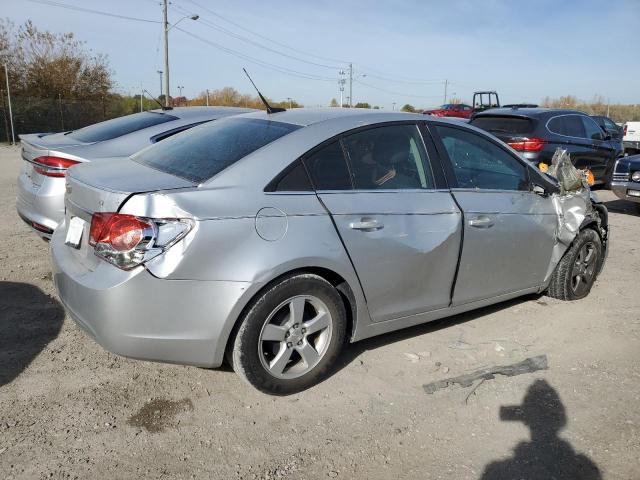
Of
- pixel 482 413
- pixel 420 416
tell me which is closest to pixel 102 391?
pixel 420 416

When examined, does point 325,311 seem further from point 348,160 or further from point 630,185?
point 630,185

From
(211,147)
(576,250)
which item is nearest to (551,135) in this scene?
(576,250)

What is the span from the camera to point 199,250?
2.75 meters

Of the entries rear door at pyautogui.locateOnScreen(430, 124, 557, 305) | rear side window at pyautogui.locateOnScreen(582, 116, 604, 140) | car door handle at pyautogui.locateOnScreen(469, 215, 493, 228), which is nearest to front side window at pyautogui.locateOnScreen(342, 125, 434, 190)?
rear door at pyautogui.locateOnScreen(430, 124, 557, 305)

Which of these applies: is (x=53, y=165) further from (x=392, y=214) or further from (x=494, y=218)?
(x=494, y=218)

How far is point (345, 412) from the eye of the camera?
3.11 metres

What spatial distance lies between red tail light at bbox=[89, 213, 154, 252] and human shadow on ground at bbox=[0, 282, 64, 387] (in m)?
1.19

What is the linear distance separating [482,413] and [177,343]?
1741 mm

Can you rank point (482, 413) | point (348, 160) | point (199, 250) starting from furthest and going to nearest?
point (348, 160) < point (482, 413) < point (199, 250)

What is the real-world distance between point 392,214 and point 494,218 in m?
0.96

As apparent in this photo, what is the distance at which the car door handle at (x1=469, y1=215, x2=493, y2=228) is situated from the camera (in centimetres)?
379

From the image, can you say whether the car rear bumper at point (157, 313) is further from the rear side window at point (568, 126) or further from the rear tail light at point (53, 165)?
the rear side window at point (568, 126)

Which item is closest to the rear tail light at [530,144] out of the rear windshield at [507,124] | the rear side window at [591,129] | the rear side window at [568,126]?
the rear windshield at [507,124]

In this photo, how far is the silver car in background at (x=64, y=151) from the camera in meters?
4.79
